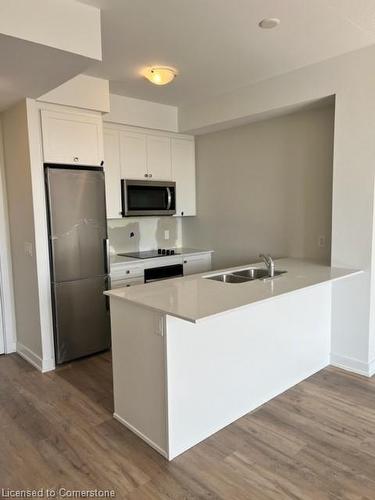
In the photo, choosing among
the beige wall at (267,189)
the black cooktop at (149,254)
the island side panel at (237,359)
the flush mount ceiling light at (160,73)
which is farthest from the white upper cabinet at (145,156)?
the island side panel at (237,359)

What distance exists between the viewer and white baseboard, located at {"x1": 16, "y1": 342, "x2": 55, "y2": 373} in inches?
131

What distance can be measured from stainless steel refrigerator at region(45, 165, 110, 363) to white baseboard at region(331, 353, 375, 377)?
2.22 metres

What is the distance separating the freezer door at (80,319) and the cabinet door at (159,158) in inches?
62.4

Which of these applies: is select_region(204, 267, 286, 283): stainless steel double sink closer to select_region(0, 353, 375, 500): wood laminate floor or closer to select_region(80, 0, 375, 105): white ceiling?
select_region(0, 353, 375, 500): wood laminate floor

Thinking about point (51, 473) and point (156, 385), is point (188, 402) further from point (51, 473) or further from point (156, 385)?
point (51, 473)

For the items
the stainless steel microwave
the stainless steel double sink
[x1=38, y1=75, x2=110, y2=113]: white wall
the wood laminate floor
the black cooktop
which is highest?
[x1=38, y1=75, x2=110, y2=113]: white wall

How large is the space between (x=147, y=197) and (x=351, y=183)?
229 cm

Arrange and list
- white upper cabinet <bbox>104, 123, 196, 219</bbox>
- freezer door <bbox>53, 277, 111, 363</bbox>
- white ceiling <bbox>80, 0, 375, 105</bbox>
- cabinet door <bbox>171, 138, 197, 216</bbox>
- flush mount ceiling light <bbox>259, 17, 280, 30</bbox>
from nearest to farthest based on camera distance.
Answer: white ceiling <bbox>80, 0, 375, 105</bbox> < flush mount ceiling light <bbox>259, 17, 280, 30</bbox> < freezer door <bbox>53, 277, 111, 363</bbox> < white upper cabinet <bbox>104, 123, 196, 219</bbox> < cabinet door <bbox>171, 138, 197, 216</bbox>

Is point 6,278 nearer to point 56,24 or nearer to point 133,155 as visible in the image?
point 133,155

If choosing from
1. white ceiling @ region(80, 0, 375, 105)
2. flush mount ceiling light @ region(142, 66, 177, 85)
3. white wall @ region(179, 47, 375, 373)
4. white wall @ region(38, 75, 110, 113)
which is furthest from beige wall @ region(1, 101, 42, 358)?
white wall @ region(179, 47, 375, 373)

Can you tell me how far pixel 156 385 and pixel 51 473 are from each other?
733mm

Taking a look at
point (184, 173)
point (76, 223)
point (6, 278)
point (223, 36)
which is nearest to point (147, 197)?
point (184, 173)

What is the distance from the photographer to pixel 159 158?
4.55 meters

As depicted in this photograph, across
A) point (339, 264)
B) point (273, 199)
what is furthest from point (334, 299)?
point (273, 199)
